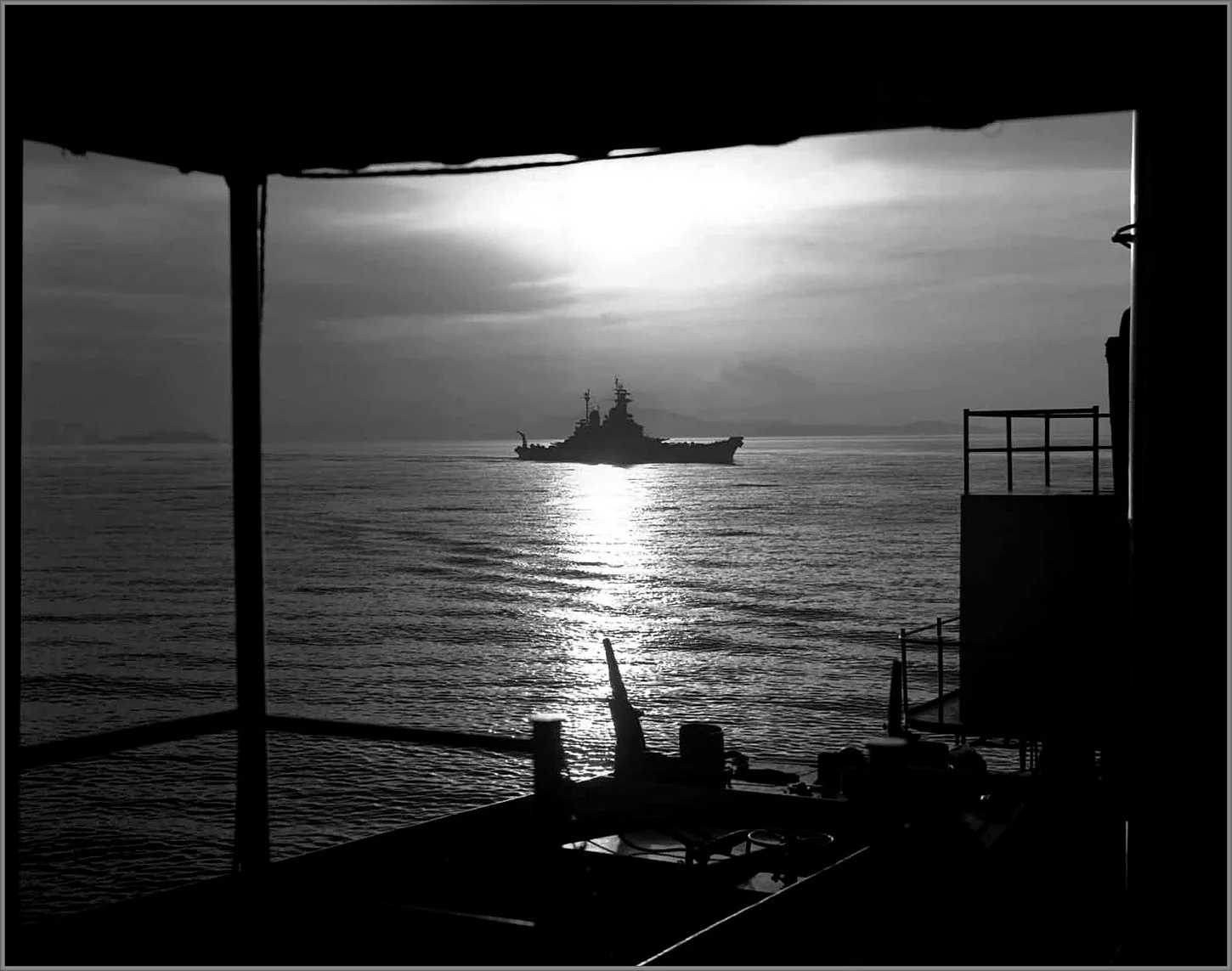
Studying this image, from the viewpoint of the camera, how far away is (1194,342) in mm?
5750

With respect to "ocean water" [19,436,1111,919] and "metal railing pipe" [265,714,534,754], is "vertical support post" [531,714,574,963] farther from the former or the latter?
"ocean water" [19,436,1111,919]

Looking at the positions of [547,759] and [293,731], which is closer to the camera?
[547,759]

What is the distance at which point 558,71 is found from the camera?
18.0 ft

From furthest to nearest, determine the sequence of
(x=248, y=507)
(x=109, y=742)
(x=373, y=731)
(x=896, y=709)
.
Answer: (x=896, y=709) < (x=248, y=507) < (x=373, y=731) < (x=109, y=742)

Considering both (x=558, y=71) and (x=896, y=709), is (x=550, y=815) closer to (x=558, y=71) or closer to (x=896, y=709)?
(x=558, y=71)

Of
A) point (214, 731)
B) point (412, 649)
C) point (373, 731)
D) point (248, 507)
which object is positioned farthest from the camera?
point (412, 649)

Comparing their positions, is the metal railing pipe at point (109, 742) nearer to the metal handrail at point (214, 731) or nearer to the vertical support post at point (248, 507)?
the metal handrail at point (214, 731)

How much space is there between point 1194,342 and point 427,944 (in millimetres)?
4977

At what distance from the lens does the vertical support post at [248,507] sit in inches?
295

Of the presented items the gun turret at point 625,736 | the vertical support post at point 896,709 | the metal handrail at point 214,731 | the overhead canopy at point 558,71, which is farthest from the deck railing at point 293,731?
the vertical support post at point 896,709

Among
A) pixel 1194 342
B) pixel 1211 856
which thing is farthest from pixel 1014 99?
pixel 1211 856

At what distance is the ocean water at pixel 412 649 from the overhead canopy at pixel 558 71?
540 cm

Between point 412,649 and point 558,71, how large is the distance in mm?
54038

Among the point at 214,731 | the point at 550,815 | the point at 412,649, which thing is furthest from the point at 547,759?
the point at 412,649
